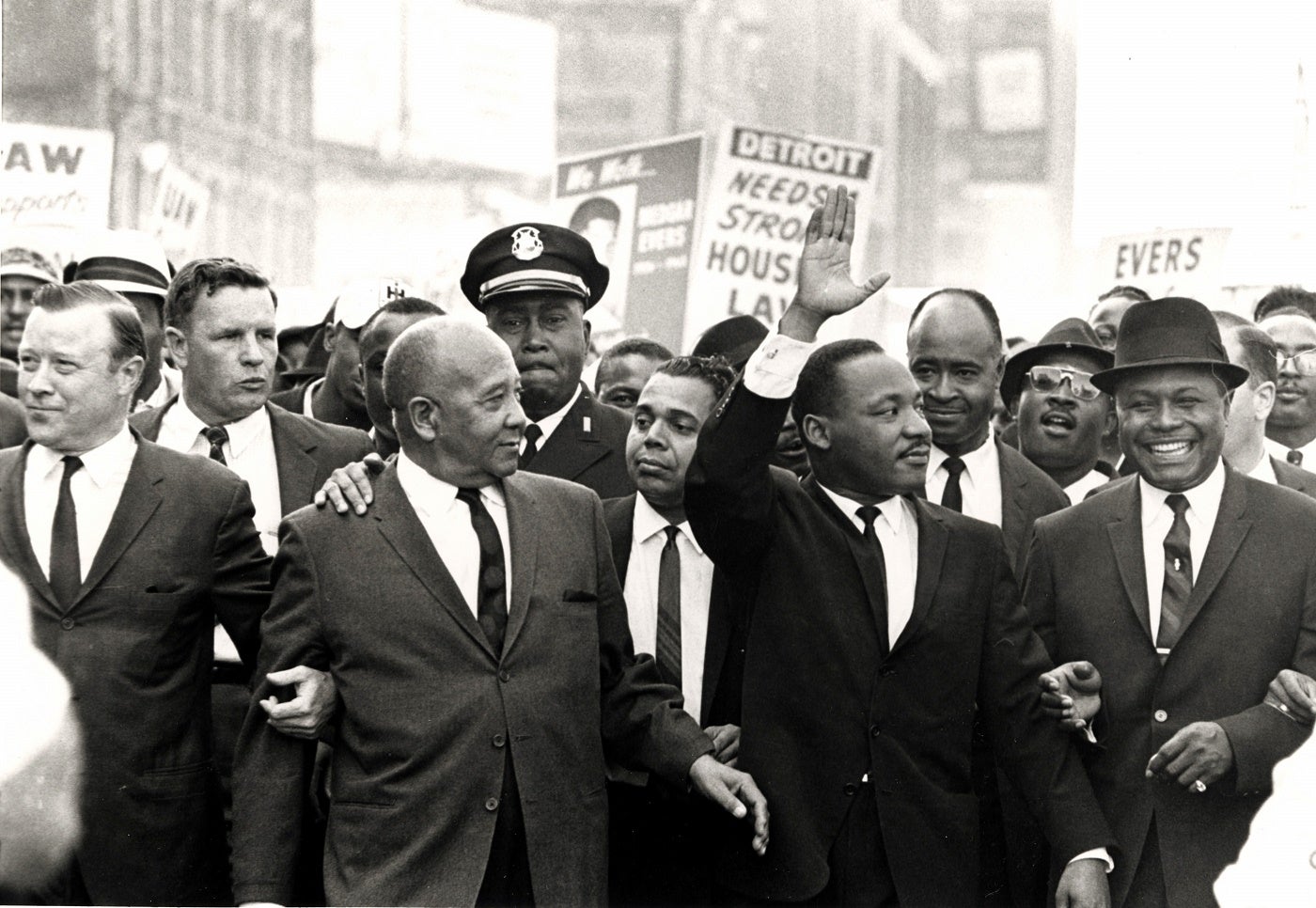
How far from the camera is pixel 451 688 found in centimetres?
445

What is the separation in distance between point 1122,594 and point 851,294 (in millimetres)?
1228

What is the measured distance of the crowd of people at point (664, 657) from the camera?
447 centimetres

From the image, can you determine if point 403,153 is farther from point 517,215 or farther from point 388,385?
point 388,385

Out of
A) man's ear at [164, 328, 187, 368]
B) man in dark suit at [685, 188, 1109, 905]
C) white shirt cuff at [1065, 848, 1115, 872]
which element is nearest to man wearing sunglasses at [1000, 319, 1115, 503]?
man in dark suit at [685, 188, 1109, 905]

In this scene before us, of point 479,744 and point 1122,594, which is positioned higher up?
point 1122,594

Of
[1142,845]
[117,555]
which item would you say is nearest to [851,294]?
[1142,845]

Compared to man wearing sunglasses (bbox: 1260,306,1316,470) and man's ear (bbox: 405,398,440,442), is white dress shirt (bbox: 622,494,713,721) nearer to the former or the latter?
man's ear (bbox: 405,398,440,442)

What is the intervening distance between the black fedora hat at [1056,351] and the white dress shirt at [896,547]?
6.63ft

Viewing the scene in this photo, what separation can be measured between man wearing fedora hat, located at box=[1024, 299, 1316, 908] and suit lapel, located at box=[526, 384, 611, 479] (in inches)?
59.7

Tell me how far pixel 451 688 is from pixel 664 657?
36.4 inches

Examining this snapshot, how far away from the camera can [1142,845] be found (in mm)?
4848

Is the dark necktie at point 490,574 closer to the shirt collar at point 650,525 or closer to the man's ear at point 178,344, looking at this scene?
the shirt collar at point 650,525

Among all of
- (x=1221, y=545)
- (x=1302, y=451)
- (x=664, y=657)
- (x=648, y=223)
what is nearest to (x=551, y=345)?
(x=664, y=657)

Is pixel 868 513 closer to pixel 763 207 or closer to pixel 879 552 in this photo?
pixel 879 552
